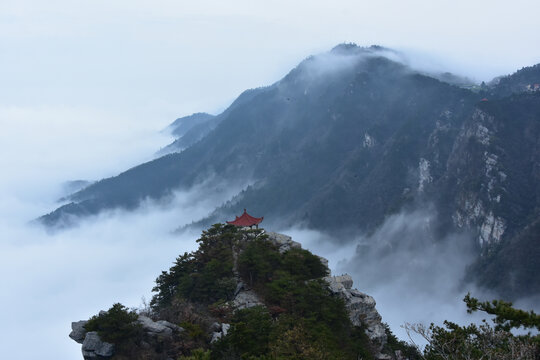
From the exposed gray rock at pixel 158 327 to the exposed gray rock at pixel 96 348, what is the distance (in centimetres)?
269

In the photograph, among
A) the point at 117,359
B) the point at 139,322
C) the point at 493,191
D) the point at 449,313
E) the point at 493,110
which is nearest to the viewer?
the point at 117,359

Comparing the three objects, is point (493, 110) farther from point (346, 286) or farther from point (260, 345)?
point (260, 345)

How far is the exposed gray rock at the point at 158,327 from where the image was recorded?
3241 centimetres

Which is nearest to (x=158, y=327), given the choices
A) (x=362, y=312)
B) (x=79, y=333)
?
(x=79, y=333)

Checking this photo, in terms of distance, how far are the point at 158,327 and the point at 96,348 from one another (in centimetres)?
459

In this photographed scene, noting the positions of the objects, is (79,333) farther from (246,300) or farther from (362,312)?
(362,312)

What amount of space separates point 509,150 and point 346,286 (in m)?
166

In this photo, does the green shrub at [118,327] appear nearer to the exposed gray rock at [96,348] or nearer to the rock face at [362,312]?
the exposed gray rock at [96,348]

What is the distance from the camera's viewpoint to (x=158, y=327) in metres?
32.7

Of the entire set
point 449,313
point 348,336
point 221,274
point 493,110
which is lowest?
point 348,336

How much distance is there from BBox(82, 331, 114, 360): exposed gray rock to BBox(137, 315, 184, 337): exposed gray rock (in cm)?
269

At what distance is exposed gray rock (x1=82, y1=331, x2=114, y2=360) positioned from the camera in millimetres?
31344

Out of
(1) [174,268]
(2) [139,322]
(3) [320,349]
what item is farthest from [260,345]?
(1) [174,268]

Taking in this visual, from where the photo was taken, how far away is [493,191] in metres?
175
